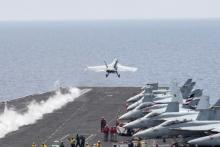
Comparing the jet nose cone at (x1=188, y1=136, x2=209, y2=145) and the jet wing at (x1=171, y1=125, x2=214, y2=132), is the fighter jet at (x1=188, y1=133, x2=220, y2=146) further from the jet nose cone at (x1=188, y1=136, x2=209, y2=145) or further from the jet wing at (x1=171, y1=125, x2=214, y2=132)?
the jet wing at (x1=171, y1=125, x2=214, y2=132)

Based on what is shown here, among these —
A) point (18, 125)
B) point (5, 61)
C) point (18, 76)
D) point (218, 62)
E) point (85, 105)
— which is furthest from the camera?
point (5, 61)

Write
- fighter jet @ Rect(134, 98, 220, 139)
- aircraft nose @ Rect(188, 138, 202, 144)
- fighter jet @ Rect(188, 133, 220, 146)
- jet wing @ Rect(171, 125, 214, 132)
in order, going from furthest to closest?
fighter jet @ Rect(134, 98, 220, 139), jet wing @ Rect(171, 125, 214, 132), aircraft nose @ Rect(188, 138, 202, 144), fighter jet @ Rect(188, 133, 220, 146)

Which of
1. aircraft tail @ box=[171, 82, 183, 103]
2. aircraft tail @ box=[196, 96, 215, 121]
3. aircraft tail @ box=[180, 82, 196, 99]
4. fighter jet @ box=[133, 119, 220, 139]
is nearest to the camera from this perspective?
fighter jet @ box=[133, 119, 220, 139]

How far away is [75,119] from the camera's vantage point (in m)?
66.1

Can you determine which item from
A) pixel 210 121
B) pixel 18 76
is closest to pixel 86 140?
pixel 210 121

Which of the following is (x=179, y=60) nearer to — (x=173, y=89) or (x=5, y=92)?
(x=5, y=92)

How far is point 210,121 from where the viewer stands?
171 ft

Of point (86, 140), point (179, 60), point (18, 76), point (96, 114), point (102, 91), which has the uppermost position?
point (179, 60)

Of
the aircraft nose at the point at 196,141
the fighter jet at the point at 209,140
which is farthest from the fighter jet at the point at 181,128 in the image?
the fighter jet at the point at 209,140

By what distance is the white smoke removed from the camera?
6231 cm

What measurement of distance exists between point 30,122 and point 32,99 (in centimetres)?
1825

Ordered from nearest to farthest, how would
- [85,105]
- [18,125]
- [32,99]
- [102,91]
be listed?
[18,125], [85,105], [32,99], [102,91]

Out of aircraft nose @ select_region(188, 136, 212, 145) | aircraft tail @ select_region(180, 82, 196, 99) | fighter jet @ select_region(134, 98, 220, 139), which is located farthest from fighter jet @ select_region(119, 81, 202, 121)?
aircraft nose @ select_region(188, 136, 212, 145)

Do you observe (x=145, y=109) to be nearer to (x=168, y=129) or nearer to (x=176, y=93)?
(x=176, y=93)
